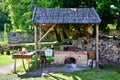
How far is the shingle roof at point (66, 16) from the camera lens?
1488cm

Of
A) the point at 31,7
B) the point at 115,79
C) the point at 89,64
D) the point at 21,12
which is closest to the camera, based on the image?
the point at 115,79

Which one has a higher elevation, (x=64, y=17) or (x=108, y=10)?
(x=108, y=10)

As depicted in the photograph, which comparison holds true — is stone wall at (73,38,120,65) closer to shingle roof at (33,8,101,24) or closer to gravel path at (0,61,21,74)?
shingle roof at (33,8,101,24)

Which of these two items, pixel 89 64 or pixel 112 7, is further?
pixel 112 7

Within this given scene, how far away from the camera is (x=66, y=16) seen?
15.3m

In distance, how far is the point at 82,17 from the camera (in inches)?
598

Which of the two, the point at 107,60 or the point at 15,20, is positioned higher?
the point at 15,20

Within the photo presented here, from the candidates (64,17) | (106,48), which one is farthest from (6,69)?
(106,48)

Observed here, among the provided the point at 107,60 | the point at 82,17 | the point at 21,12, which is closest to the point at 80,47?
the point at 107,60

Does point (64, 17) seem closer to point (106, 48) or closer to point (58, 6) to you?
point (106, 48)

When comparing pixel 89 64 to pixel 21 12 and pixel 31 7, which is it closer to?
pixel 31 7

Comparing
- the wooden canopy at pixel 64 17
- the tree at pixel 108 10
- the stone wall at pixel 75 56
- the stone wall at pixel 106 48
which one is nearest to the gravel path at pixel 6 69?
the wooden canopy at pixel 64 17

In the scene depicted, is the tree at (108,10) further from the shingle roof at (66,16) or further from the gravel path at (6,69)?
the gravel path at (6,69)

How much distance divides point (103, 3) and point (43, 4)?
4.66 meters
